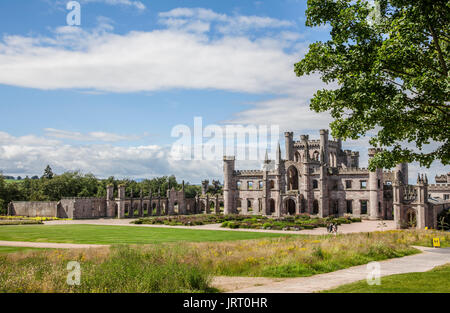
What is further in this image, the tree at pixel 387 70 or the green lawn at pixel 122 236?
the green lawn at pixel 122 236

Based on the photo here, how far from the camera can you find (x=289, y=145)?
244 feet

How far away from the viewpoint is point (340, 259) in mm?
18594

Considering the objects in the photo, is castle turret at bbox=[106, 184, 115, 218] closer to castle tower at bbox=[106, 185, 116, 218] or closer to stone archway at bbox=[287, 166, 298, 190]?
castle tower at bbox=[106, 185, 116, 218]

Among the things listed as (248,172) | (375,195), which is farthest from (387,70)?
(248,172)

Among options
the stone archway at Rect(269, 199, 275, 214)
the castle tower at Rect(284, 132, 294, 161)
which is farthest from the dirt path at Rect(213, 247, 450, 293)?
the castle tower at Rect(284, 132, 294, 161)

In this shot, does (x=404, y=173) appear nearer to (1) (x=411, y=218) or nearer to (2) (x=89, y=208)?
(1) (x=411, y=218)

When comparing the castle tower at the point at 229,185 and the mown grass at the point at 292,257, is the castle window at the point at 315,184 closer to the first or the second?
the castle tower at the point at 229,185

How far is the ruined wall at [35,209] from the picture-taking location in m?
65.5

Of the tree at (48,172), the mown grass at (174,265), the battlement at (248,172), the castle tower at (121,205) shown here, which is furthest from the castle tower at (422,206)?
the tree at (48,172)

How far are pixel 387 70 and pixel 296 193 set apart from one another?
1988 inches

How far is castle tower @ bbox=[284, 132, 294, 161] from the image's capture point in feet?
244
